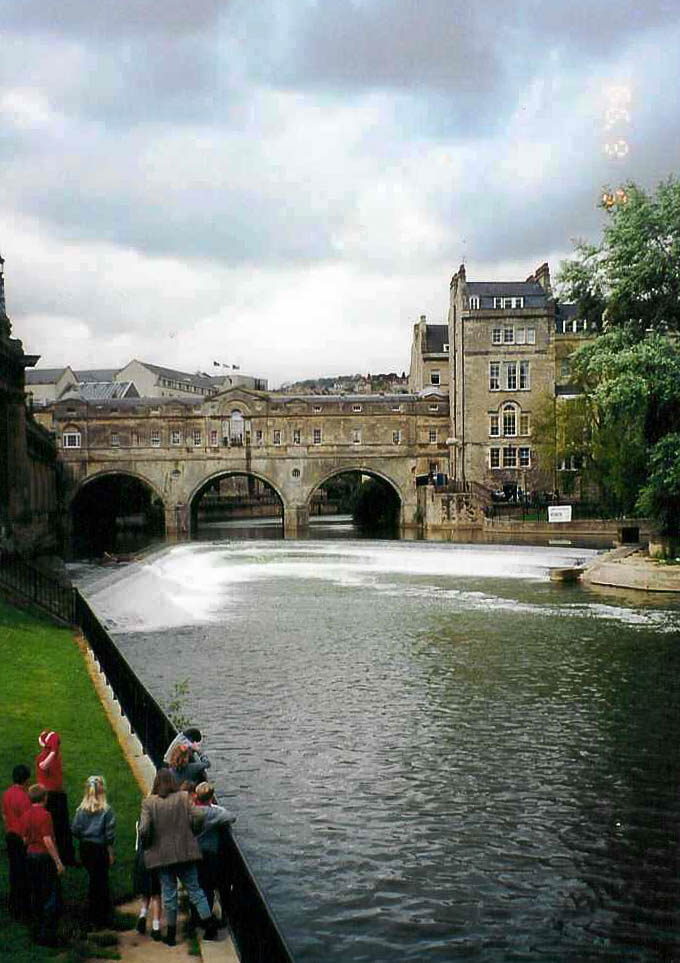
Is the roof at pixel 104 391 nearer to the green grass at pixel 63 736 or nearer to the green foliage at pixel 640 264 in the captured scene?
the green foliage at pixel 640 264

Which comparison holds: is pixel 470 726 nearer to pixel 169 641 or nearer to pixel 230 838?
pixel 230 838

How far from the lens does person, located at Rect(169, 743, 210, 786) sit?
30.4ft

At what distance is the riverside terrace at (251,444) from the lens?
247 feet

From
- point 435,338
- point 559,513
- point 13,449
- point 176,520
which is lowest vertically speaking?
point 176,520

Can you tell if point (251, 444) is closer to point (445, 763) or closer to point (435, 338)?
point (435, 338)

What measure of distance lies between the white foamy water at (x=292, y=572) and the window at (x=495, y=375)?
31.5m

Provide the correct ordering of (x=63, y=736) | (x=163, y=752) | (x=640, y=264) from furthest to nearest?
(x=640, y=264)
(x=63, y=736)
(x=163, y=752)

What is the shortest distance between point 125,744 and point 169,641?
10535mm

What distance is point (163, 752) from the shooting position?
11.1 metres

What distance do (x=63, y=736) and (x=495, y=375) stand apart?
6590 cm

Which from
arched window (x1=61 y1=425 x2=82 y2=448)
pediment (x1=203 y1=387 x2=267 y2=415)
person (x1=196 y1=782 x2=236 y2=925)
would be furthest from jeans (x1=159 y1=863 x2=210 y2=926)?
arched window (x1=61 y1=425 x2=82 y2=448)

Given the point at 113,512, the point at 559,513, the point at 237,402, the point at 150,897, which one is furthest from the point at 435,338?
the point at 150,897

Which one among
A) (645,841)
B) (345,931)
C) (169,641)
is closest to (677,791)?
(645,841)

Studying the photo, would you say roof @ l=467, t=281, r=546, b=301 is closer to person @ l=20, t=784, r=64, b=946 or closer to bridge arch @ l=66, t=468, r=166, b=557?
bridge arch @ l=66, t=468, r=166, b=557
